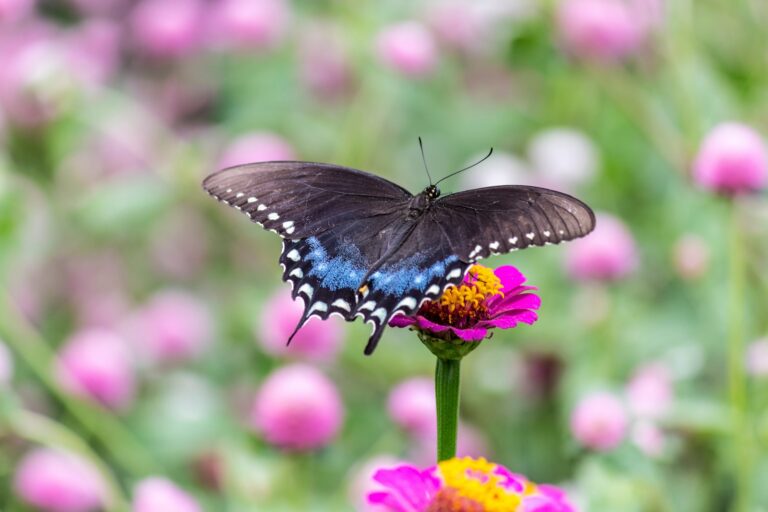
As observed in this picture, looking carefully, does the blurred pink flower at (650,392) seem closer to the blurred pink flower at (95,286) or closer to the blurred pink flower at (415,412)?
the blurred pink flower at (415,412)

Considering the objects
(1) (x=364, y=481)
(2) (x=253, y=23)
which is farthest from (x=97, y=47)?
(1) (x=364, y=481)

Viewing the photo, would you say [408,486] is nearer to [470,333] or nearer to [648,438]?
[470,333]

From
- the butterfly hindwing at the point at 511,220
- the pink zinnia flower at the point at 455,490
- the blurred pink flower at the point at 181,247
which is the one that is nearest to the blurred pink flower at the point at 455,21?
the blurred pink flower at the point at 181,247

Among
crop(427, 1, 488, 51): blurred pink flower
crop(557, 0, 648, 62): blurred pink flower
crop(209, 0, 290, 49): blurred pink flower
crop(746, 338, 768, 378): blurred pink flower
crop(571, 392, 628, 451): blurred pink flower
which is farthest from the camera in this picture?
crop(427, 1, 488, 51): blurred pink flower

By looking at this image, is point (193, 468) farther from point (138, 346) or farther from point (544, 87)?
point (544, 87)

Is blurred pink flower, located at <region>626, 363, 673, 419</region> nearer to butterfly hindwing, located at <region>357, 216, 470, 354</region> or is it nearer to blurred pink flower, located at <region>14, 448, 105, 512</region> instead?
butterfly hindwing, located at <region>357, 216, 470, 354</region>

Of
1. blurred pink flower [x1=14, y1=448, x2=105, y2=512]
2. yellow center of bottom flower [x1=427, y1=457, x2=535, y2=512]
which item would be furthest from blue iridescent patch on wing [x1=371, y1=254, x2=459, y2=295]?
blurred pink flower [x1=14, y1=448, x2=105, y2=512]

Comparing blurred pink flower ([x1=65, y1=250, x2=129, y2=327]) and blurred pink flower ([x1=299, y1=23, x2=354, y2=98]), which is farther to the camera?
blurred pink flower ([x1=299, y1=23, x2=354, y2=98])
